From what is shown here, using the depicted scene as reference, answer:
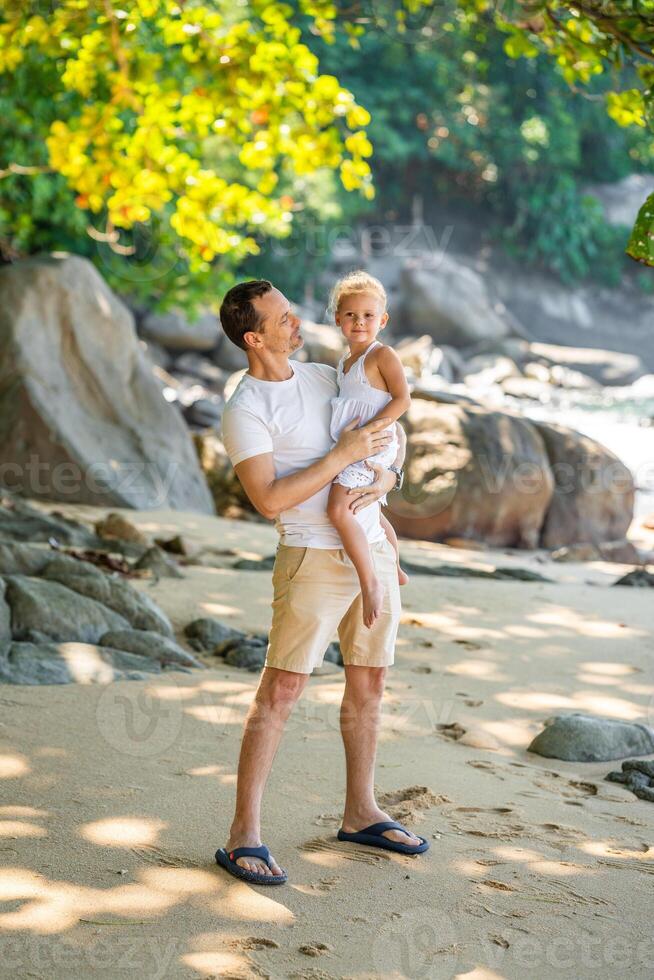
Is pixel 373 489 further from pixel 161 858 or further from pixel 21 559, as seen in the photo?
pixel 21 559

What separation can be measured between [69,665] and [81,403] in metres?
5.29

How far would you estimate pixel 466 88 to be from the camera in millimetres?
32281

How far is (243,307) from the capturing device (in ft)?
9.96

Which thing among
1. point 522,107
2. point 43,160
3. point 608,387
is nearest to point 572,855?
point 43,160

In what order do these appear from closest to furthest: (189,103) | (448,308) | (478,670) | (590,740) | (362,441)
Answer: (362,441)
(590,740)
(478,670)
(189,103)
(448,308)

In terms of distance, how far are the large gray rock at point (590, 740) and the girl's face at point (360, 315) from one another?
173 centimetres

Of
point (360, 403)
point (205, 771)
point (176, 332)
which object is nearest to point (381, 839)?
point (205, 771)

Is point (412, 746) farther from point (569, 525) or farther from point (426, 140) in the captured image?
point (426, 140)

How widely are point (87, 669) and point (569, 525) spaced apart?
6.66m

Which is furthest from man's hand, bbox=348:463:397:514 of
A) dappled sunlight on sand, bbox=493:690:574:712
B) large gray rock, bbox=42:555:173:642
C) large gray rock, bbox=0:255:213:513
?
large gray rock, bbox=0:255:213:513

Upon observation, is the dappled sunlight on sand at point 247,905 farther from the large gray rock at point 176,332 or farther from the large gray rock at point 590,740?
the large gray rock at point 176,332

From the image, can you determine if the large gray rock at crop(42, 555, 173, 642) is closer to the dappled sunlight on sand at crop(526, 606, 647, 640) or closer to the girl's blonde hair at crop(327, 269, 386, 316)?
the dappled sunlight on sand at crop(526, 606, 647, 640)

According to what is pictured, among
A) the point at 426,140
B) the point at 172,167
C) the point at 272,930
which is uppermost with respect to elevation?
the point at 426,140

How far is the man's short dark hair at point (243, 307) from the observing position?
303 cm
